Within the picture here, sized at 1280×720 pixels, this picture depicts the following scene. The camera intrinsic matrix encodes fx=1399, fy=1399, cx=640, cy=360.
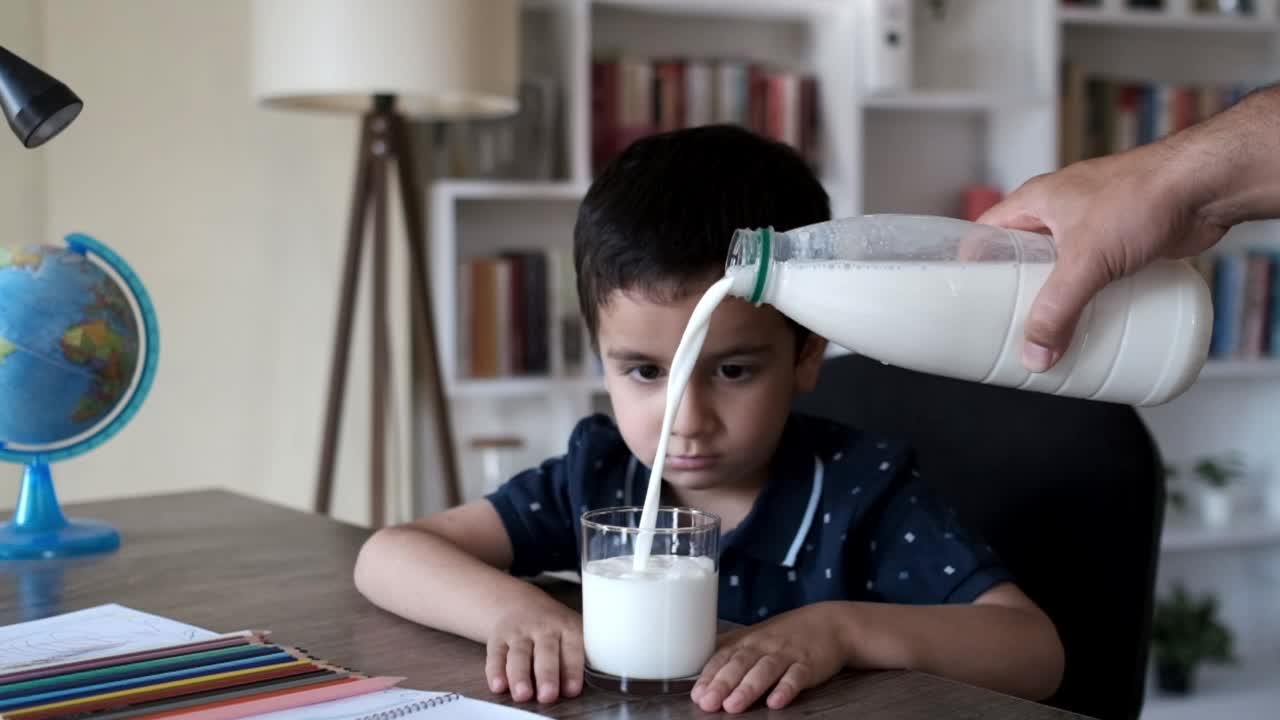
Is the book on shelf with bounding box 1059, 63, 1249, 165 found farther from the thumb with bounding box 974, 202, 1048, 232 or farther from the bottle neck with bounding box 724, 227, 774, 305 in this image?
the bottle neck with bounding box 724, 227, 774, 305

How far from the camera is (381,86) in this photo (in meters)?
2.37

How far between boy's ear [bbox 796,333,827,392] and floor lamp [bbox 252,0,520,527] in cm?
130

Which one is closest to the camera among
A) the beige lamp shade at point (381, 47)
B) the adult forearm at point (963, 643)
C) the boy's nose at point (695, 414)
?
the adult forearm at point (963, 643)

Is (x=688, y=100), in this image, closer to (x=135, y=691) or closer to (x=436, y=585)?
(x=436, y=585)

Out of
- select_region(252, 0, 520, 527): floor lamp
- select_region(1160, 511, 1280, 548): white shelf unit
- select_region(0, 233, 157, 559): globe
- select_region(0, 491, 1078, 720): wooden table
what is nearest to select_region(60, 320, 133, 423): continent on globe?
select_region(0, 233, 157, 559): globe

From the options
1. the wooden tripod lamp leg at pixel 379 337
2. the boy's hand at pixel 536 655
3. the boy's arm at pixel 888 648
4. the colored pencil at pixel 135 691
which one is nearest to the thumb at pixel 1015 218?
the boy's arm at pixel 888 648

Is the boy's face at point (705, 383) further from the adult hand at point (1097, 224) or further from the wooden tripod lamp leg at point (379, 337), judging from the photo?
the wooden tripod lamp leg at point (379, 337)

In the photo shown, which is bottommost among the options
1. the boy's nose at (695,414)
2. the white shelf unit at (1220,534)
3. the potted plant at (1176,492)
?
the white shelf unit at (1220,534)

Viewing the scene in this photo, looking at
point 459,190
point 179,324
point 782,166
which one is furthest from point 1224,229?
point 179,324

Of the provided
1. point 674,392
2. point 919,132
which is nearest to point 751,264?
point 674,392

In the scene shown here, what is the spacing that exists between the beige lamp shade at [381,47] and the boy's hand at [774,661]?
168 cm

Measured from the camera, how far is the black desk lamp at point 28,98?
1108 millimetres

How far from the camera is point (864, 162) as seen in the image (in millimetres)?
3465

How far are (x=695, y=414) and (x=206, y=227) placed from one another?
229 cm
